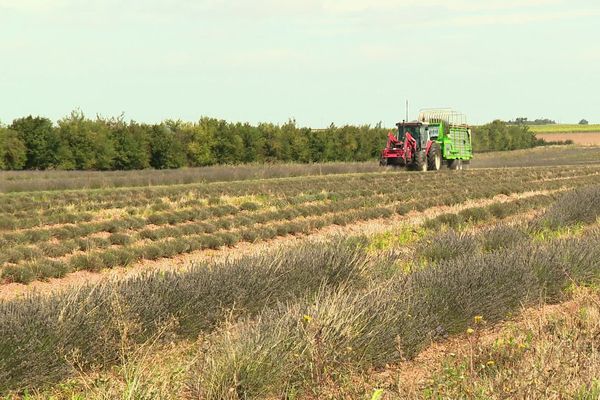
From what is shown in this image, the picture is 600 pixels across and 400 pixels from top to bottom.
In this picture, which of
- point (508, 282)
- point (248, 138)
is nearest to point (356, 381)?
point (508, 282)

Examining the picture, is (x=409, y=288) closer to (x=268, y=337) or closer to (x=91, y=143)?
(x=268, y=337)

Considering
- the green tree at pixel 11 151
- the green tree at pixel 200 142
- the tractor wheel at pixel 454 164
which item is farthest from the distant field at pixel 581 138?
the green tree at pixel 11 151

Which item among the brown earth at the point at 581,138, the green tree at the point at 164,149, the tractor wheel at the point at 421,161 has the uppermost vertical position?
the green tree at the point at 164,149

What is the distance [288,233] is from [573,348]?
12.2 meters

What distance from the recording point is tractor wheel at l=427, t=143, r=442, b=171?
1427 inches

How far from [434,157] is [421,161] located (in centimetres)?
134

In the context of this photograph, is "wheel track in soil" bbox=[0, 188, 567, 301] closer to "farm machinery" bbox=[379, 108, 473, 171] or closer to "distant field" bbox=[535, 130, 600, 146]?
"farm machinery" bbox=[379, 108, 473, 171]

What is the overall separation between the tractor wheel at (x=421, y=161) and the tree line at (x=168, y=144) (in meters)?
15.0

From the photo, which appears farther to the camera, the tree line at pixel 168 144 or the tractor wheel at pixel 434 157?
the tree line at pixel 168 144

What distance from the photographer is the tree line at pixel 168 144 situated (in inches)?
1540

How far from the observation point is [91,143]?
40812 millimetres

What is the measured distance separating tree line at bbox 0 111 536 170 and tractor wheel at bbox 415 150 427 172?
14990 mm

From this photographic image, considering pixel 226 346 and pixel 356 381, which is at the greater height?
pixel 226 346

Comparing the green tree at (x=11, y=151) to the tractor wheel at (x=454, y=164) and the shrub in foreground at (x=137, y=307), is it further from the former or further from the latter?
the shrub in foreground at (x=137, y=307)
